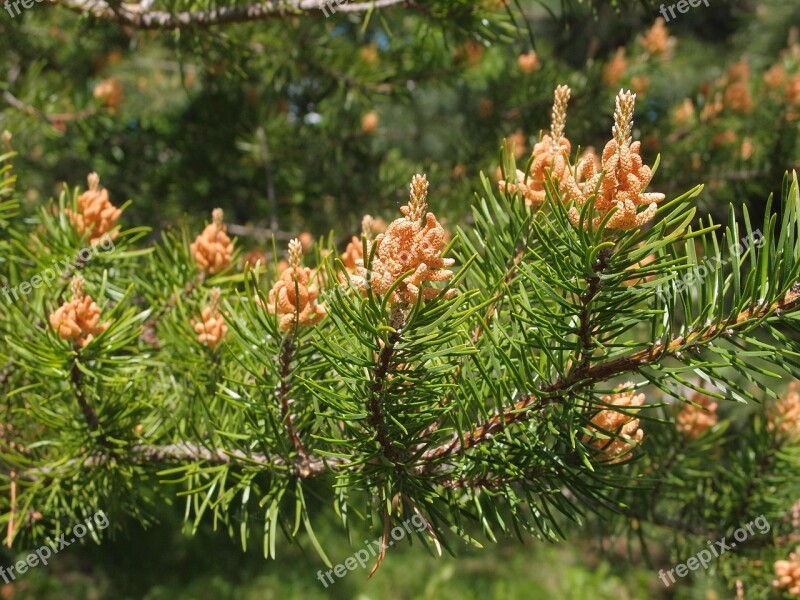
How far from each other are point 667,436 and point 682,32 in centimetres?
382

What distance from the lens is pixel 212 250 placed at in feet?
2.55

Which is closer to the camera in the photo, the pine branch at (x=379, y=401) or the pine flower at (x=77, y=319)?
the pine branch at (x=379, y=401)

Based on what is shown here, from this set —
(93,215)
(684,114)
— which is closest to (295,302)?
(93,215)

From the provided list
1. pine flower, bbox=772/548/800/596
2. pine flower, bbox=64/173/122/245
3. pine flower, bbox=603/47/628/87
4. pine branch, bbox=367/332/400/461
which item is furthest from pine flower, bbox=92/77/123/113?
pine flower, bbox=772/548/800/596

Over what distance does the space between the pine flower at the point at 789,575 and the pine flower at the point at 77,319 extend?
91 cm

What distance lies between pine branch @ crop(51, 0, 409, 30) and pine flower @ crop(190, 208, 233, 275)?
0.35 meters

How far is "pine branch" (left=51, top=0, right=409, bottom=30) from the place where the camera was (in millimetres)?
918

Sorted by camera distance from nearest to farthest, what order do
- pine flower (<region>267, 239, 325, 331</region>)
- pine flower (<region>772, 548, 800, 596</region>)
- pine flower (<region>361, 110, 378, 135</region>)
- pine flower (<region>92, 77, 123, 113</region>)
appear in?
1. pine flower (<region>267, 239, 325, 331</region>)
2. pine flower (<region>772, 548, 800, 596</region>)
3. pine flower (<region>92, 77, 123, 113</region>)
4. pine flower (<region>361, 110, 378, 135</region>)

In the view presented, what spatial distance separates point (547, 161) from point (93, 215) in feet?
1.80

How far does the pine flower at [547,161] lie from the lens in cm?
48

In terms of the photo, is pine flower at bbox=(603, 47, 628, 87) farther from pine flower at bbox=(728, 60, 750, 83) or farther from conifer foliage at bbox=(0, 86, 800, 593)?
conifer foliage at bbox=(0, 86, 800, 593)

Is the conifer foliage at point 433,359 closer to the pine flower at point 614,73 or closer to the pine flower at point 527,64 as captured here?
the pine flower at point 614,73

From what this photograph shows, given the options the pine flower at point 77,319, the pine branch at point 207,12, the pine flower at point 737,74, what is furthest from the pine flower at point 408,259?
the pine flower at point 737,74

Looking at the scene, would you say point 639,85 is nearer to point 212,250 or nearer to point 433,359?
point 212,250
